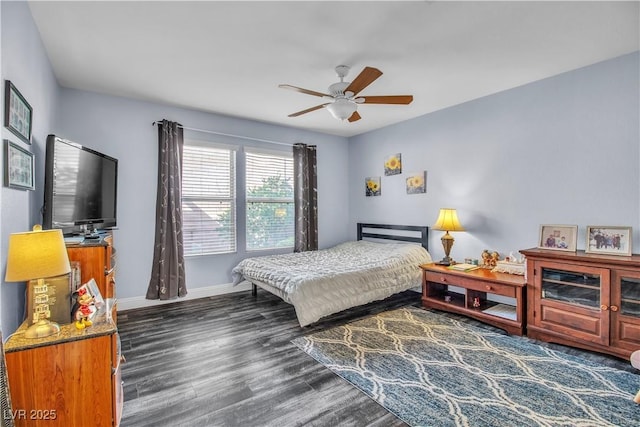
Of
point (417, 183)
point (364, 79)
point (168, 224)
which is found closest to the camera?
point (364, 79)

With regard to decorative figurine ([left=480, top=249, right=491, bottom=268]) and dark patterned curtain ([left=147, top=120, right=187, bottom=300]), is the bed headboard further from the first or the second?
dark patterned curtain ([left=147, top=120, right=187, bottom=300])

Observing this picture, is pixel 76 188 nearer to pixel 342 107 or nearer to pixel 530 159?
pixel 342 107

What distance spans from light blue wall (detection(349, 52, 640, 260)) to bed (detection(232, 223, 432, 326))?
373 millimetres

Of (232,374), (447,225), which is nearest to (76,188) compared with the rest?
(232,374)

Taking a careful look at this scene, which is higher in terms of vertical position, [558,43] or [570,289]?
[558,43]

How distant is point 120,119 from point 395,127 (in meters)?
3.89

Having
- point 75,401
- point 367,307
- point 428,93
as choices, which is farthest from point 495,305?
point 75,401

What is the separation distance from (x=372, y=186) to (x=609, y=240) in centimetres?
325

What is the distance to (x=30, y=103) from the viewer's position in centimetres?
225

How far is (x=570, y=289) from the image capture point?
9.16ft

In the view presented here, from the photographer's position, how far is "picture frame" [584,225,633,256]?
271cm

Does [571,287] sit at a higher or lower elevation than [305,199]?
lower

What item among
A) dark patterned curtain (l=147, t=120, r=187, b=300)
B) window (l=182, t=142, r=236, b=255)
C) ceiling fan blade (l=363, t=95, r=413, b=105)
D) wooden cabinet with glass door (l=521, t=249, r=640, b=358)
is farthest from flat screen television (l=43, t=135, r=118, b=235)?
wooden cabinet with glass door (l=521, t=249, r=640, b=358)

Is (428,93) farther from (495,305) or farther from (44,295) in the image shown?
(44,295)
